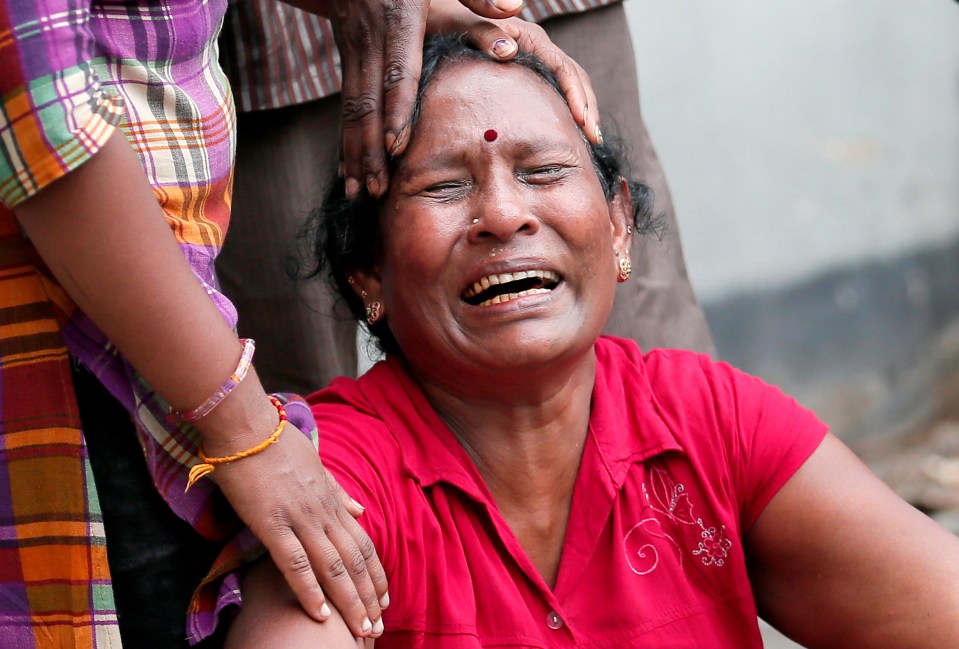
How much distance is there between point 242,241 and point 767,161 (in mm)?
2280

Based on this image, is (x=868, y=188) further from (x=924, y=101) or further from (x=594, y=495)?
(x=594, y=495)

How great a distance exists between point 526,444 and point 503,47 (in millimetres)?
743

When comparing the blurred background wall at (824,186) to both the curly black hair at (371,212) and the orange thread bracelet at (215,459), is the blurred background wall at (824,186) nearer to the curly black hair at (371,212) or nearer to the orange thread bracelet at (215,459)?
the curly black hair at (371,212)

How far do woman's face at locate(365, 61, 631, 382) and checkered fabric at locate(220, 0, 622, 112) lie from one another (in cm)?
49

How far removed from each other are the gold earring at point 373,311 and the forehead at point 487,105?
0.35m

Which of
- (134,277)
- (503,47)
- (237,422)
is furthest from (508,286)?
(134,277)

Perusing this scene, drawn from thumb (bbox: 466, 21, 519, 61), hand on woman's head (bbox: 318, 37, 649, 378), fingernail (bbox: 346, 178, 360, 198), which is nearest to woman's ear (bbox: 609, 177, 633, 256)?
hand on woman's head (bbox: 318, 37, 649, 378)

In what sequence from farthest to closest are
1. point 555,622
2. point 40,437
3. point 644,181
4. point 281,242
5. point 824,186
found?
1. point 824,186
2. point 644,181
3. point 281,242
4. point 555,622
5. point 40,437

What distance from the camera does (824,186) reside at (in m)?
4.49

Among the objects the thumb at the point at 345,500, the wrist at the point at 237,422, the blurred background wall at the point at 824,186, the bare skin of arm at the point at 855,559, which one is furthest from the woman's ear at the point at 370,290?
the blurred background wall at the point at 824,186

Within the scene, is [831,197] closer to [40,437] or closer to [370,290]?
[370,290]

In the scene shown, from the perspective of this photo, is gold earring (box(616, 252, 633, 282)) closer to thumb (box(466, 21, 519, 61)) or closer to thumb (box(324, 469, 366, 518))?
thumb (box(466, 21, 519, 61))

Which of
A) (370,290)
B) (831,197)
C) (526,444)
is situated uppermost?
(370,290)

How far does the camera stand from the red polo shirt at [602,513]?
204 cm
